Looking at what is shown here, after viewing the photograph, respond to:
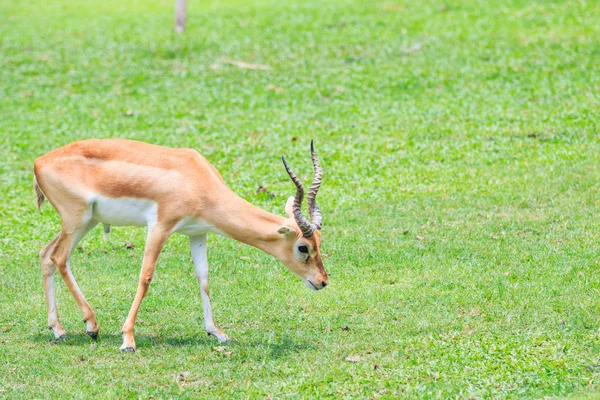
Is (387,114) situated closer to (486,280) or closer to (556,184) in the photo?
(556,184)

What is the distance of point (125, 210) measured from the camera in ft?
27.6

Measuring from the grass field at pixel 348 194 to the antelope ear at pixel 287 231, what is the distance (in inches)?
41.1

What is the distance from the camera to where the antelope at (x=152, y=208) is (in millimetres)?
8164

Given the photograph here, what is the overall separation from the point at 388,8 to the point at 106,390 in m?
20.1

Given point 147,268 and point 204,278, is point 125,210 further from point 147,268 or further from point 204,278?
point 204,278

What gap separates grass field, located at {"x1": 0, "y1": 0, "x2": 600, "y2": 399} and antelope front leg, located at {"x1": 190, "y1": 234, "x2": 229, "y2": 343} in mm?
235

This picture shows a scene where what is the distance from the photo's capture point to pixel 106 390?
725cm

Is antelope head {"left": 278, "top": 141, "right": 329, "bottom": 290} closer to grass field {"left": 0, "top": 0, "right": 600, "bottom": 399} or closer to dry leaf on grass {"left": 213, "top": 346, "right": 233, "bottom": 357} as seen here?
grass field {"left": 0, "top": 0, "right": 600, "bottom": 399}

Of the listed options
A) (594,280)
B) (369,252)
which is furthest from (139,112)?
(594,280)

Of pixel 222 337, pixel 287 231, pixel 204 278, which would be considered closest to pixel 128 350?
pixel 222 337

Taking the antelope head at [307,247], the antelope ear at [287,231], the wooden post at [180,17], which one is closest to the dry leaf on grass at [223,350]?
the antelope head at [307,247]

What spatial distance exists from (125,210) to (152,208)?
1.01 ft

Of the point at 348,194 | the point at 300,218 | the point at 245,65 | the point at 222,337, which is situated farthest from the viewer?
the point at 245,65

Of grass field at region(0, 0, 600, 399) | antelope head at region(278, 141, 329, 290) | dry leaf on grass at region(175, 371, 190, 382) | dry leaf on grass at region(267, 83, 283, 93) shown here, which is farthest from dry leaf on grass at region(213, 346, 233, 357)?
dry leaf on grass at region(267, 83, 283, 93)
